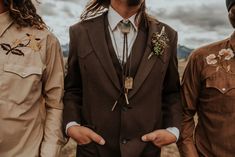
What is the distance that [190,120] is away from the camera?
504cm

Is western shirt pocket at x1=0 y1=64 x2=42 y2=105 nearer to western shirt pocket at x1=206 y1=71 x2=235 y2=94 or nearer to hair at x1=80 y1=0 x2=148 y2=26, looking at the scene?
hair at x1=80 y1=0 x2=148 y2=26

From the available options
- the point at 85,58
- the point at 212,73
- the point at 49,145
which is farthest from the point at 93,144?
the point at 212,73

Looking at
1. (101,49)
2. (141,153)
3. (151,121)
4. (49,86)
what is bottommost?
(141,153)

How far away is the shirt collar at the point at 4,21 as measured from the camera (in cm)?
432

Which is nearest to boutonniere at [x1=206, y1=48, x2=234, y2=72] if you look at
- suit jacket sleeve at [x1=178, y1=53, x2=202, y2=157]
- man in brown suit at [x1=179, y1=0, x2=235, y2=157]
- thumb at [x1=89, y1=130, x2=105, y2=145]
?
man in brown suit at [x1=179, y1=0, x2=235, y2=157]

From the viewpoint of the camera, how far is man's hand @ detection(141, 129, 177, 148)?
14.1 feet

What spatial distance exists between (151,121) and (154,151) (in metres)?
0.27

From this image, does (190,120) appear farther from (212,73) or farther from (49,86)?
(49,86)

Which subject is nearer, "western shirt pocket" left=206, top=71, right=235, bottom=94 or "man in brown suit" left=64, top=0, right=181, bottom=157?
"man in brown suit" left=64, top=0, right=181, bottom=157

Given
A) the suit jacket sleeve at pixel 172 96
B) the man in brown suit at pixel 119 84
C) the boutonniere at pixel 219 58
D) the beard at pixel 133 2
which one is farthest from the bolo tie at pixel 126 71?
the boutonniere at pixel 219 58

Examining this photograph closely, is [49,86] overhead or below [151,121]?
overhead

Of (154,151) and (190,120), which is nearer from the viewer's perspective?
(154,151)

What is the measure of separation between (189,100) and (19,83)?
1.68 m

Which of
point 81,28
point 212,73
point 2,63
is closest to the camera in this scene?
point 2,63
